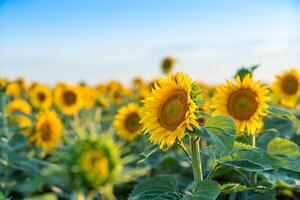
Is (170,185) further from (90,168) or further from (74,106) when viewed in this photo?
(74,106)

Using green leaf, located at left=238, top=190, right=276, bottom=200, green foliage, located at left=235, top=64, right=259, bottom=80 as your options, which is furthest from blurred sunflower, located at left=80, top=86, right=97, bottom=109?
green leaf, located at left=238, top=190, right=276, bottom=200

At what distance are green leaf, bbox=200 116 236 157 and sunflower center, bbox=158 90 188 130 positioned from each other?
10 cm

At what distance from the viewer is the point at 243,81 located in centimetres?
261

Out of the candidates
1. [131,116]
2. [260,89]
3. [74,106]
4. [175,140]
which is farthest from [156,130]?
[74,106]

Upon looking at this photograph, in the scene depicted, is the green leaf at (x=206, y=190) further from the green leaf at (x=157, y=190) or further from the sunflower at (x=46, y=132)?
the sunflower at (x=46, y=132)

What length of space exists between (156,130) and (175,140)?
0.07 meters

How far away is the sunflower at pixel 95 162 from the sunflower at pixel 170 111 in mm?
680

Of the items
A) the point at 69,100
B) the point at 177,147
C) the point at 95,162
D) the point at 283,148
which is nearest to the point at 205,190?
the point at 177,147

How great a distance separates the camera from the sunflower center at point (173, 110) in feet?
6.43

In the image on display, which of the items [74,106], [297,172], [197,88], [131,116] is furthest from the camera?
[74,106]

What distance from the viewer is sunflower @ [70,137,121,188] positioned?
3.81 feet

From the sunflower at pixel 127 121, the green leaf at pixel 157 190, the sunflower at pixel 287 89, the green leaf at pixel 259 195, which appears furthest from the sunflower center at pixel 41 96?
the green leaf at pixel 157 190

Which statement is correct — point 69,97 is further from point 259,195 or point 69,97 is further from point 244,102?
point 259,195

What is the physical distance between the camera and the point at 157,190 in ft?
6.54
